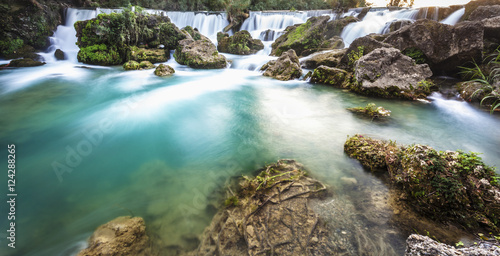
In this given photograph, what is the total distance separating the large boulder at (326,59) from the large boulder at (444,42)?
2711mm

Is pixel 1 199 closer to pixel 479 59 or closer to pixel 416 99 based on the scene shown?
pixel 416 99

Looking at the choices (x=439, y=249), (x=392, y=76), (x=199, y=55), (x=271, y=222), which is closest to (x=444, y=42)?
(x=392, y=76)

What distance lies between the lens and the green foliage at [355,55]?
894 centimetres

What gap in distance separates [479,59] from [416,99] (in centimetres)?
332

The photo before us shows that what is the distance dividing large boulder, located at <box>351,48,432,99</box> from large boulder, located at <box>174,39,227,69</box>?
9151 millimetres

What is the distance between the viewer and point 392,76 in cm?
745

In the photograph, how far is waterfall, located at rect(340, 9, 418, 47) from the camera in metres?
14.9

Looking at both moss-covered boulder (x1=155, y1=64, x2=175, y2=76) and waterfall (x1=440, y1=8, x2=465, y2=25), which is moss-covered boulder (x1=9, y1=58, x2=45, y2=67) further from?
waterfall (x1=440, y1=8, x2=465, y2=25)

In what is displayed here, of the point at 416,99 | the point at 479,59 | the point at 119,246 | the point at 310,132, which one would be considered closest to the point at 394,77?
the point at 416,99

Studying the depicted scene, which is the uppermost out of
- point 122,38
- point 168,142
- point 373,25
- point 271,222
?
point 373,25

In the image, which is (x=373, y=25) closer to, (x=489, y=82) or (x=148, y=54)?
(x=489, y=82)

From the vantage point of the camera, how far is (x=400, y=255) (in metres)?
1.94

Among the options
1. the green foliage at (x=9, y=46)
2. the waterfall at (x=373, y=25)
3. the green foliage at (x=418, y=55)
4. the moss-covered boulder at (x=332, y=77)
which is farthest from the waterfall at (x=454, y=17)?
the green foliage at (x=9, y=46)

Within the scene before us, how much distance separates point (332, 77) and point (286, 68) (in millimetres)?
2613
